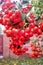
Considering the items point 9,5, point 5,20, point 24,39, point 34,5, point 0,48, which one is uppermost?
point 0,48

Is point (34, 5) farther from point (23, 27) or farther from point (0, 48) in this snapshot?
point (0, 48)

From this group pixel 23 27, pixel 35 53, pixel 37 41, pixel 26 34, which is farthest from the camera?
pixel 37 41

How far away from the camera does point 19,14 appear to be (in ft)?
5.77

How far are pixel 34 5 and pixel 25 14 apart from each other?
1.19ft

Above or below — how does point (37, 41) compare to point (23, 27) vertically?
above

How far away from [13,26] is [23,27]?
69mm


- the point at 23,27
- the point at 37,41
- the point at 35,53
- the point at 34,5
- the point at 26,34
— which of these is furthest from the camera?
the point at 37,41

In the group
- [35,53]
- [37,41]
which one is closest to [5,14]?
[35,53]

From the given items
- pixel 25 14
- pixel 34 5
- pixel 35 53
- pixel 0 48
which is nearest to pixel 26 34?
pixel 25 14

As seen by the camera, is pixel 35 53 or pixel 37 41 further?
pixel 37 41

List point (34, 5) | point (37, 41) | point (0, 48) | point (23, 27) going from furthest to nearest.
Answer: point (0, 48) → point (37, 41) → point (34, 5) → point (23, 27)

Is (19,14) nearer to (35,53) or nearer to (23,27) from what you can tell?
(23,27)

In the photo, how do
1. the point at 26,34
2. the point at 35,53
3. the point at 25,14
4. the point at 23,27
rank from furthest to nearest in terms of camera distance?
the point at 35,53 → the point at 25,14 → the point at 23,27 → the point at 26,34

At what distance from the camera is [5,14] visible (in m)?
1.78
